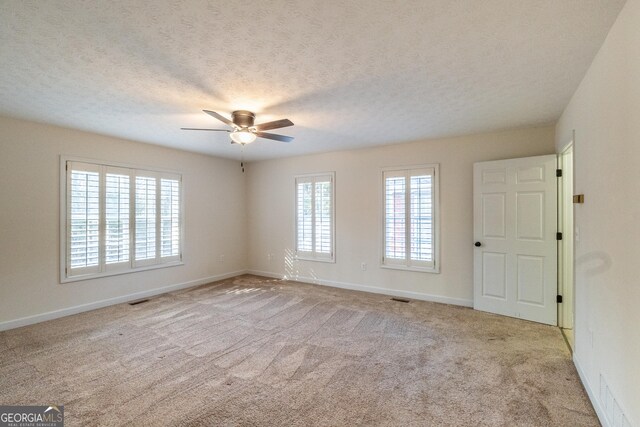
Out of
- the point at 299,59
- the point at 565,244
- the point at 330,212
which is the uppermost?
the point at 299,59

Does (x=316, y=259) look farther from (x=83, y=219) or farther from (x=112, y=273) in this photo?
(x=83, y=219)

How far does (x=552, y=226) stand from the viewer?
3584 mm

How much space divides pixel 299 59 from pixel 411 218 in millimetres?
3257

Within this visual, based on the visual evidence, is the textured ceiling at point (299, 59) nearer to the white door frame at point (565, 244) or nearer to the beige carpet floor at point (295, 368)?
the white door frame at point (565, 244)

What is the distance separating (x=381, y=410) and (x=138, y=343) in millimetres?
2605

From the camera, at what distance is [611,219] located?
6.03 feet

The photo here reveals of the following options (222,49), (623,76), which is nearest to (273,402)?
(222,49)

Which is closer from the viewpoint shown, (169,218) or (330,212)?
(169,218)

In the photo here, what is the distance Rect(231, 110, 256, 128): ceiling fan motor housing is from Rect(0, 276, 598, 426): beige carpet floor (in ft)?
7.84

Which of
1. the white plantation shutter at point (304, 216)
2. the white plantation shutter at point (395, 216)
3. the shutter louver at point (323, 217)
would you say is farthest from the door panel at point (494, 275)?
the white plantation shutter at point (304, 216)

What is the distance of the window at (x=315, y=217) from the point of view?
18.0ft

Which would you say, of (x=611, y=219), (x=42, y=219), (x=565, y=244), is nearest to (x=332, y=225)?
(x=565, y=244)

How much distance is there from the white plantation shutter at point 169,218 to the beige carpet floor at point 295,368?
4.11ft

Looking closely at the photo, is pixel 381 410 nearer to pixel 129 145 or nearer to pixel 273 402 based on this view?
pixel 273 402
